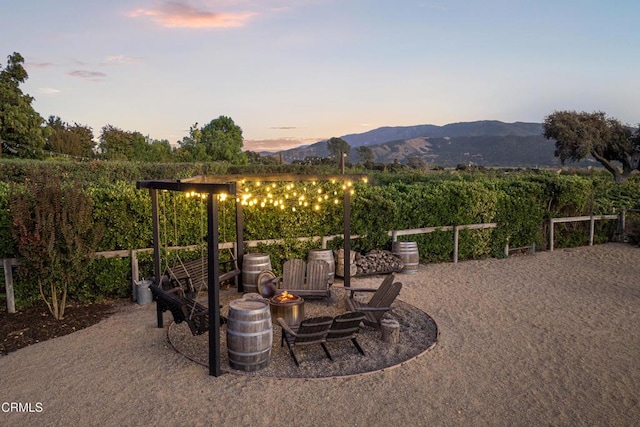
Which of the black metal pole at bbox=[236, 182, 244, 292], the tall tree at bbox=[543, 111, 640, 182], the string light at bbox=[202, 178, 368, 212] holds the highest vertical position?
the tall tree at bbox=[543, 111, 640, 182]

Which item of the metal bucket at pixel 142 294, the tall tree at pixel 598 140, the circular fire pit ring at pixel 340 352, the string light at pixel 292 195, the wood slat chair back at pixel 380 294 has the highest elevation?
the tall tree at pixel 598 140

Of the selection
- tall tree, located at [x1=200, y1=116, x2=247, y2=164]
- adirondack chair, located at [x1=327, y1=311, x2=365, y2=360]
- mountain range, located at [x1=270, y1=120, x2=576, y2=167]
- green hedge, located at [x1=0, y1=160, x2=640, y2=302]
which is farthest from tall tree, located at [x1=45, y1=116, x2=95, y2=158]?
adirondack chair, located at [x1=327, y1=311, x2=365, y2=360]

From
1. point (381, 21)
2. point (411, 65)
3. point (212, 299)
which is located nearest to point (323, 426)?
point (212, 299)

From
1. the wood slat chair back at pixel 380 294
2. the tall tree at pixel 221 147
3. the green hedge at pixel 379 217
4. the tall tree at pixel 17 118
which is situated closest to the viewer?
the wood slat chair back at pixel 380 294

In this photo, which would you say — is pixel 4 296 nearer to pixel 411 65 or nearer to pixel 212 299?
pixel 212 299

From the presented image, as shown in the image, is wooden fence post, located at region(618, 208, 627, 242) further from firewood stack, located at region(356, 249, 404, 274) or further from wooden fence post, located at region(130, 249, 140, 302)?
wooden fence post, located at region(130, 249, 140, 302)

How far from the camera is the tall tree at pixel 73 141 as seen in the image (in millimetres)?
47156

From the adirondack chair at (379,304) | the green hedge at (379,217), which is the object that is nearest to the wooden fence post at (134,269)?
the green hedge at (379,217)

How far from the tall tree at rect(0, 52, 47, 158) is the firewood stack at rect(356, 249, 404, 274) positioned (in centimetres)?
3515

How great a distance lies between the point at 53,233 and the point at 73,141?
49164mm

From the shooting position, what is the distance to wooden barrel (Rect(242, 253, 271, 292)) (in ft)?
27.4

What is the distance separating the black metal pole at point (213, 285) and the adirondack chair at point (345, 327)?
4.72 feet

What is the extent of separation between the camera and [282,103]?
60.2 ft

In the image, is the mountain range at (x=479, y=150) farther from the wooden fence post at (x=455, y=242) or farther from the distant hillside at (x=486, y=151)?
the wooden fence post at (x=455, y=242)
